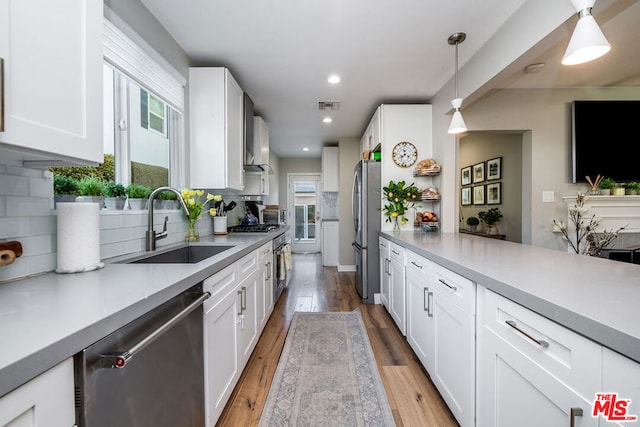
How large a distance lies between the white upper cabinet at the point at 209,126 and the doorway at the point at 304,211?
4.52 meters

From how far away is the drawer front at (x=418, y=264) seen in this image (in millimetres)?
1848

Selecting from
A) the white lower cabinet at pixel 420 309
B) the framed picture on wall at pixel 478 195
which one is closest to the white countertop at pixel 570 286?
the white lower cabinet at pixel 420 309

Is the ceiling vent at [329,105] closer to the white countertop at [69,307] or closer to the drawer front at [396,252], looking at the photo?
the drawer front at [396,252]

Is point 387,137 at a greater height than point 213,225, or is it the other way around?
point 387,137

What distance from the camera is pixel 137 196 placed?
1.67m

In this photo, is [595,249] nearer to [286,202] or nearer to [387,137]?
[387,137]

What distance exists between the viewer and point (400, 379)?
185 centimetres

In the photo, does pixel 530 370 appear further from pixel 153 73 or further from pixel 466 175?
pixel 466 175

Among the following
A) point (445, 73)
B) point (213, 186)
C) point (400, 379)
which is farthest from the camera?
point (445, 73)

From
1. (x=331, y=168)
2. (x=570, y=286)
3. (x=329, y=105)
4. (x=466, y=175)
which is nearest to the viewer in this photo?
(x=570, y=286)

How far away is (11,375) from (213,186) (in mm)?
2074

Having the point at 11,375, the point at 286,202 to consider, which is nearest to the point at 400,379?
the point at 11,375

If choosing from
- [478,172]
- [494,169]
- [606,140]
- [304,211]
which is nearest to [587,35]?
[606,140]

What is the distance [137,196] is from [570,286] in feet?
6.90
